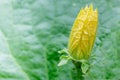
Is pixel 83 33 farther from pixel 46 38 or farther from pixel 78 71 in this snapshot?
pixel 46 38

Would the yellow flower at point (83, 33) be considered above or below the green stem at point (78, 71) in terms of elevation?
above

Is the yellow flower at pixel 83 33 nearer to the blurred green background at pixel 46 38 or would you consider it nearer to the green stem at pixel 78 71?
the green stem at pixel 78 71

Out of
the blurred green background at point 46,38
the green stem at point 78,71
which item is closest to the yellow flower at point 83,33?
the green stem at point 78,71

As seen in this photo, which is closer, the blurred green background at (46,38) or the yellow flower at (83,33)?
the yellow flower at (83,33)

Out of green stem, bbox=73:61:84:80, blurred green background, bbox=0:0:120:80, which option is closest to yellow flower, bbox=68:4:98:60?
green stem, bbox=73:61:84:80

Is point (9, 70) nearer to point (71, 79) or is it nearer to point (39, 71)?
point (39, 71)

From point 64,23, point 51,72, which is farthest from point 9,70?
point 64,23

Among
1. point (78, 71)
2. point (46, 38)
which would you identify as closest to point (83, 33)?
point (78, 71)

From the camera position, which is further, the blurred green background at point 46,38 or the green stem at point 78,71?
the blurred green background at point 46,38
